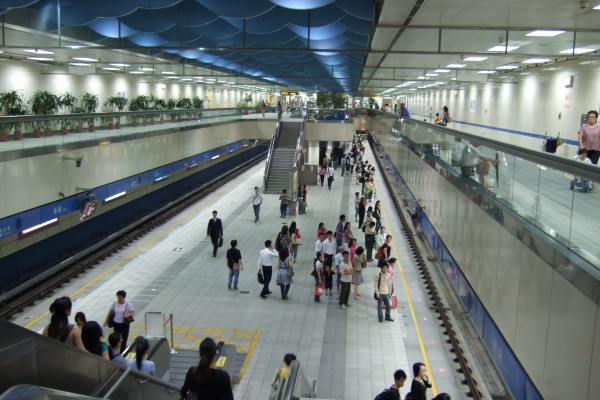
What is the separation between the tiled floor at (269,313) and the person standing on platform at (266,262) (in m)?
0.21

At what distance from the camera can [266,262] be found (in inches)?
504

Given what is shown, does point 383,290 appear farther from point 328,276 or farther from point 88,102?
point 88,102

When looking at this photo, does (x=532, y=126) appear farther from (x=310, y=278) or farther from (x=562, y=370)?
(x=562, y=370)

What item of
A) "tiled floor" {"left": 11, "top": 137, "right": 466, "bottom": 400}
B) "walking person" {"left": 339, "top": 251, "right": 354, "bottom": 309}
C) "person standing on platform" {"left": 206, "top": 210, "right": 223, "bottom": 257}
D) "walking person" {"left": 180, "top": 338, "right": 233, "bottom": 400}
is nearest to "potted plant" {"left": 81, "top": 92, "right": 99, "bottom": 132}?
"tiled floor" {"left": 11, "top": 137, "right": 466, "bottom": 400}

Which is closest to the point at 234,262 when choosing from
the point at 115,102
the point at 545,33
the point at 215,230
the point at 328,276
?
the point at 328,276

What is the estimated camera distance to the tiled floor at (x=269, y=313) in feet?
31.2

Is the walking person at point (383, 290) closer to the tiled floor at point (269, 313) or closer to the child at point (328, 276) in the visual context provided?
the tiled floor at point (269, 313)

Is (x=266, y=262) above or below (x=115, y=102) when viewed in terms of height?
below

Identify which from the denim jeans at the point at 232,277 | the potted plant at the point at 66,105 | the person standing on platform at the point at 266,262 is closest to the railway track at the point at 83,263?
the potted plant at the point at 66,105

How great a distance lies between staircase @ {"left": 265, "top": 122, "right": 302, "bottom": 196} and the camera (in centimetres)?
2908

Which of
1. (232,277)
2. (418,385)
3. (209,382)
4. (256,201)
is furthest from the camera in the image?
(256,201)

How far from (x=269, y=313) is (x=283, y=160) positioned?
1918cm

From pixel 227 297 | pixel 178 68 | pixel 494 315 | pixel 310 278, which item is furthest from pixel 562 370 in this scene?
pixel 178 68

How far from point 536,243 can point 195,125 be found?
83.6ft
